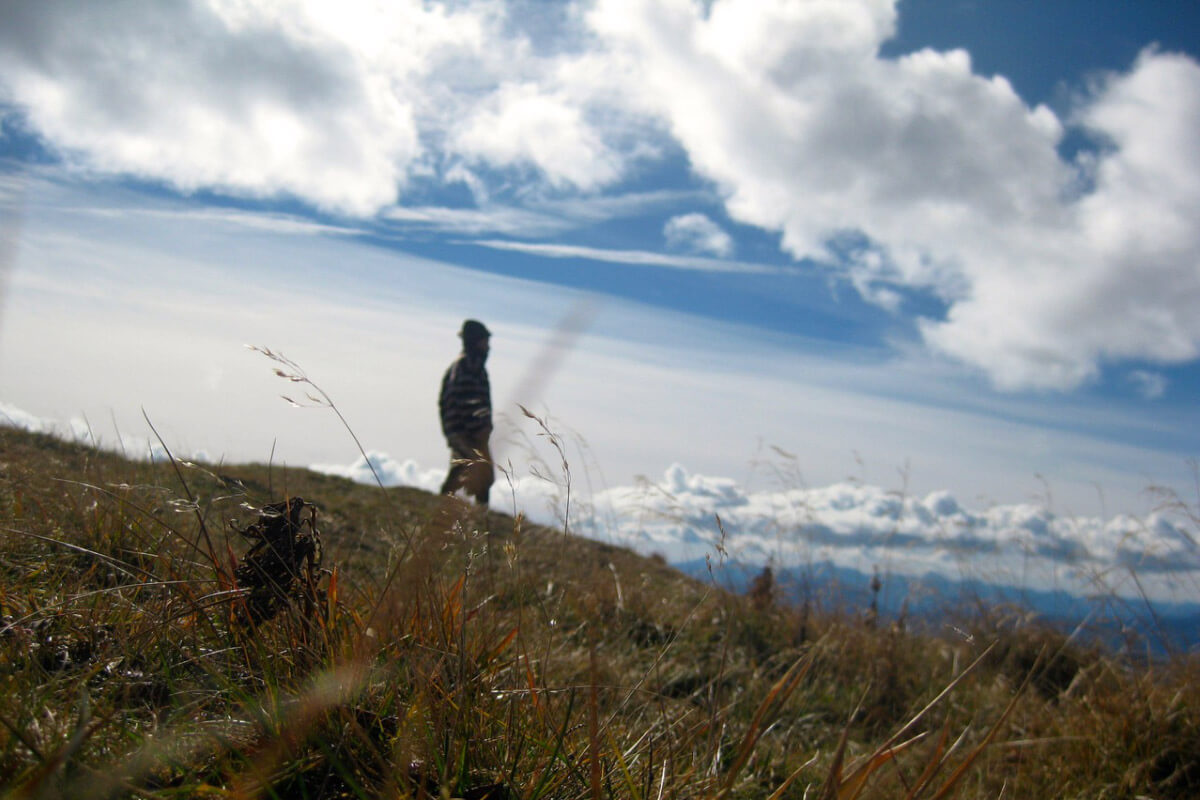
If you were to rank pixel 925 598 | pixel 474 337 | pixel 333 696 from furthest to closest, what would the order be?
pixel 474 337, pixel 925 598, pixel 333 696

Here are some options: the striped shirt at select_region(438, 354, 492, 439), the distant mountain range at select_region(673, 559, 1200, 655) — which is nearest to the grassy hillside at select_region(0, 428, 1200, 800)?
the distant mountain range at select_region(673, 559, 1200, 655)

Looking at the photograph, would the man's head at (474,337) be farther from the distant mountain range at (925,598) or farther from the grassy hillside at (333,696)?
the grassy hillside at (333,696)

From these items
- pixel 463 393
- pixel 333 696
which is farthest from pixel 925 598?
pixel 463 393

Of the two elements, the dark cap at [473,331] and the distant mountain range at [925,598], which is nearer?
the distant mountain range at [925,598]

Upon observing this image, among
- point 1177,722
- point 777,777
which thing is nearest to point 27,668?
point 777,777

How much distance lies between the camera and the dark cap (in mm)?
9492

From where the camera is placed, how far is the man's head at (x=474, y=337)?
374 inches

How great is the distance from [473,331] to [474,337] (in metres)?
0.08

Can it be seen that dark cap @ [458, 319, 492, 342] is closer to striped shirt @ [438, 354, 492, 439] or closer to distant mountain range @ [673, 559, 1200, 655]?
striped shirt @ [438, 354, 492, 439]

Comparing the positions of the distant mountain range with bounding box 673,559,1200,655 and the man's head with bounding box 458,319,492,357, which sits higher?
the man's head with bounding box 458,319,492,357

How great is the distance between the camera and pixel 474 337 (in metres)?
9.48

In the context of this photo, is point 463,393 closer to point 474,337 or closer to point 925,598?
point 474,337

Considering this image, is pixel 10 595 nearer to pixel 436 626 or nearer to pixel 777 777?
pixel 436 626

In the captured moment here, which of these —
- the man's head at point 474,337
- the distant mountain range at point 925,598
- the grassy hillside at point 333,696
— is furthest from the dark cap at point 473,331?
the grassy hillside at point 333,696
